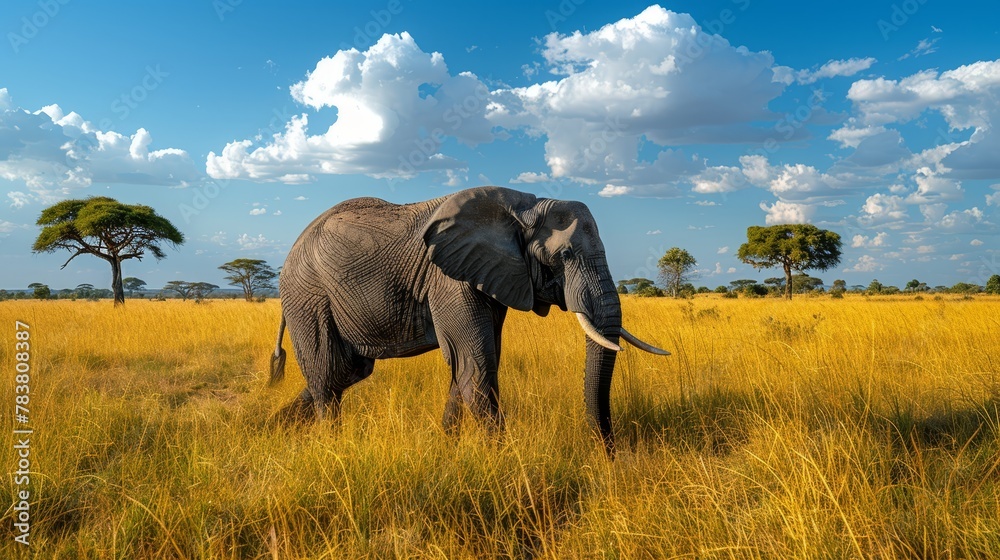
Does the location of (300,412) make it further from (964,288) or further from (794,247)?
(964,288)

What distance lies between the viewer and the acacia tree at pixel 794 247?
41.1 meters

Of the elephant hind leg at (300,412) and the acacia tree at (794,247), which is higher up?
the acacia tree at (794,247)

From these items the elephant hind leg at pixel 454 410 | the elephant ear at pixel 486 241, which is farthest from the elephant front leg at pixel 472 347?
the elephant ear at pixel 486 241

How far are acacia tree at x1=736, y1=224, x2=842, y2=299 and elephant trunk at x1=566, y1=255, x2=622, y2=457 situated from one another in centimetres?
3934

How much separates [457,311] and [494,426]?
0.92 metres

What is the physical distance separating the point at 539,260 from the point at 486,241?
429 mm

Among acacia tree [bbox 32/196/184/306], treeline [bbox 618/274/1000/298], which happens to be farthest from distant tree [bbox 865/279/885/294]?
acacia tree [bbox 32/196/184/306]

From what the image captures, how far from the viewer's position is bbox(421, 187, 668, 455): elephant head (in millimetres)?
4863

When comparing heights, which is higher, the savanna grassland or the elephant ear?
the elephant ear

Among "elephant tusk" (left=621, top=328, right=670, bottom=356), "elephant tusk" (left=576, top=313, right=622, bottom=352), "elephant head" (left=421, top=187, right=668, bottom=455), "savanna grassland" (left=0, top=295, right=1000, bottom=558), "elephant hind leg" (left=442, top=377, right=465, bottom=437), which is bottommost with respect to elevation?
"savanna grassland" (left=0, top=295, right=1000, bottom=558)

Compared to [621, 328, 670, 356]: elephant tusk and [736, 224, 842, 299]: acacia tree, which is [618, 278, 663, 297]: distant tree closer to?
[736, 224, 842, 299]: acacia tree

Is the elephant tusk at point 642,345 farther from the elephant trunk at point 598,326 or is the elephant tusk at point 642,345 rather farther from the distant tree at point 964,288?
the distant tree at point 964,288

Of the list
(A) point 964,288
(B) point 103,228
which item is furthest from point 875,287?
(B) point 103,228

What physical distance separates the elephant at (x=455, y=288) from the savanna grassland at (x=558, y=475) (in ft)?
1.82
